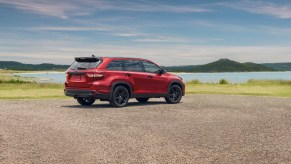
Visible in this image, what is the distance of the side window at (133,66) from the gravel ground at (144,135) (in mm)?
1796

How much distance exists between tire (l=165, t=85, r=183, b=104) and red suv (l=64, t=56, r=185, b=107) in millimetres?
124

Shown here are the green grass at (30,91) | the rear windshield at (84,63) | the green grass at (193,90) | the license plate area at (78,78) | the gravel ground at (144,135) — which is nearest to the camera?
the gravel ground at (144,135)

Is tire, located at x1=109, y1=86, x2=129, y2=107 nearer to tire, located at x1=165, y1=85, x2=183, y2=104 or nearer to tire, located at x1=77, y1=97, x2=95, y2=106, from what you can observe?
tire, located at x1=77, y1=97, x2=95, y2=106

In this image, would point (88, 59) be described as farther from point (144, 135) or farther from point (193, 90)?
point (193, 90)

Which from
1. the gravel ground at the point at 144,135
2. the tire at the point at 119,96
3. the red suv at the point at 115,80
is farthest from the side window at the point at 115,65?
the gravel ground at the point at 144,135

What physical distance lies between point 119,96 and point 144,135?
670 centimetres

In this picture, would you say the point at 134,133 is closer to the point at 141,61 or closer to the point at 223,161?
the point at 223,161

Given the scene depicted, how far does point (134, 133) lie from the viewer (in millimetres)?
10742

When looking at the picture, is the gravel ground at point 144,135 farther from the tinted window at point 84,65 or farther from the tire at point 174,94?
the tire at point 174,94

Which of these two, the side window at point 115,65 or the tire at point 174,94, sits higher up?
the side window at point 115,65

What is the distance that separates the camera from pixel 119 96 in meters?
17.0

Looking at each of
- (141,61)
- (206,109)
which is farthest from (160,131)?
(141,61)

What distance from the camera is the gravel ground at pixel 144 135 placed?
26.2 feet

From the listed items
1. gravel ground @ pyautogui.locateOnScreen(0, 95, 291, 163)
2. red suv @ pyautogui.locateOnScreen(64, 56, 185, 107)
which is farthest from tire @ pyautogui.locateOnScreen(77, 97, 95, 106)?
gravel ground @ pyautogui.locateOnScreen(0, 95, 291, 163)
